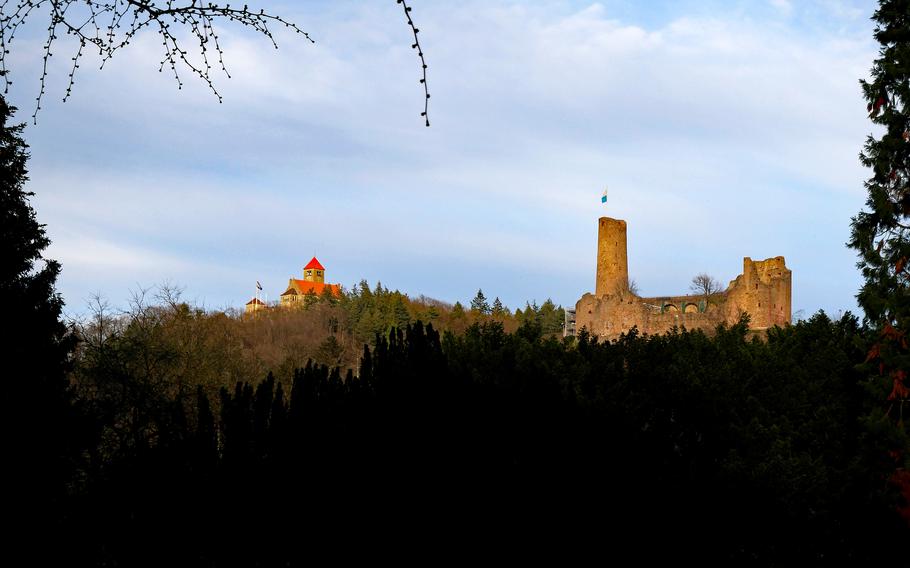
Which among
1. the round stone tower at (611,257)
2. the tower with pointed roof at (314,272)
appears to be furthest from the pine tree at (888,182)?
the tower with pointed roof at (314,272)

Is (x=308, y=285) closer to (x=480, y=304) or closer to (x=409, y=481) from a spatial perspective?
(x=480, y=304)

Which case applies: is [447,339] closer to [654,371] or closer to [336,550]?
[654,371]

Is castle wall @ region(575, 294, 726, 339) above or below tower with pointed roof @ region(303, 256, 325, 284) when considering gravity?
below

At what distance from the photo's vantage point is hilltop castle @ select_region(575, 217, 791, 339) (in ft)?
195

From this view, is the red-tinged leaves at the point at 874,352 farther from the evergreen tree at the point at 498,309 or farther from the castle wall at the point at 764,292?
the evergreen tree at the point at 498,309

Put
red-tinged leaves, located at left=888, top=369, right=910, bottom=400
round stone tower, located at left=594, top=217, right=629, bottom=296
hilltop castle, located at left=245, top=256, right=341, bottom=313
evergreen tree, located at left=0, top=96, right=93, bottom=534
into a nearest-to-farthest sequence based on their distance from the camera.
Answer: evergreen tree, located at left=0, top=96, right=93, bottom=534, red-tinged leaves, located at left=888, top=369, right=910, bottom=400, round stone tower, located at left=594, top=217, right=629, bottom=296, hilltop castle, located at left=245, top=256, right=341, bottom=313

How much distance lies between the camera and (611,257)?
71.0 metres

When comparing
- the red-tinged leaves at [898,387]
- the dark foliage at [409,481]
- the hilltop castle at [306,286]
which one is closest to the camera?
the dark foliage at [409,481]

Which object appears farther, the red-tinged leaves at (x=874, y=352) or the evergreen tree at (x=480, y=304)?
the evergreen tree at (x=480, y=304)

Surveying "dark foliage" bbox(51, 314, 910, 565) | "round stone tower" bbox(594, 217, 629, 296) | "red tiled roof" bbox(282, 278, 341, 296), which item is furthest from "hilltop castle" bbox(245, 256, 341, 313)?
"dark foliage" bbox(51, 314, 910, 565)

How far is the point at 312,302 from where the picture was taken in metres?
109

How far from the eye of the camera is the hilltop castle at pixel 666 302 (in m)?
59.3

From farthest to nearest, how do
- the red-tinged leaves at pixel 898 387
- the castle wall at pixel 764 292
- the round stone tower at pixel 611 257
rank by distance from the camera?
the round stone tower at pixel 611 257, the castle wall at pixel 764 292, the red-tinged leaves at pixel 898 387

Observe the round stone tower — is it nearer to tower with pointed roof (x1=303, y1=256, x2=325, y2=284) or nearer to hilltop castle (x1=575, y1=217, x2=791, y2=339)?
hilltop castle (x1=575, y1=217, x2=791, y2=339)
